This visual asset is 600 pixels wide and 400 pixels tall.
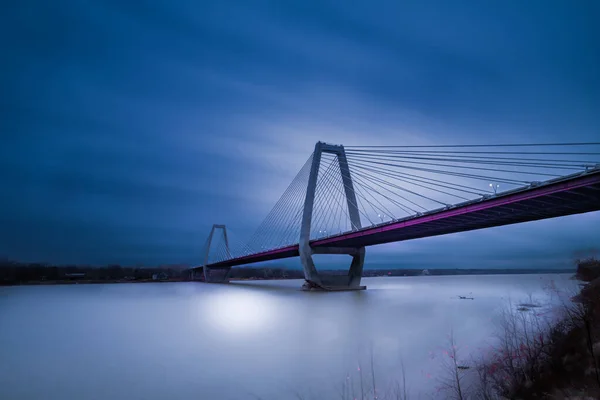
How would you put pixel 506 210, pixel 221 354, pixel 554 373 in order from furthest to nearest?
pixel 506 210
pixel 221 354
pixel 554 373

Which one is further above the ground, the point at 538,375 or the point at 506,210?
the point at 506,210

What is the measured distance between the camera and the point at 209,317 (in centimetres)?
2269

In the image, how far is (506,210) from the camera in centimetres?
2112

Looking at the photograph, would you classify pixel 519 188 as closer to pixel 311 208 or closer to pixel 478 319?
pixel 478 319

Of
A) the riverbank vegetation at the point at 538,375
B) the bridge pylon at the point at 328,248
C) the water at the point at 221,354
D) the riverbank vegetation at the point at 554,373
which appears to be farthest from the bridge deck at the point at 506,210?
the riverbank vegetation at the point at 554,373

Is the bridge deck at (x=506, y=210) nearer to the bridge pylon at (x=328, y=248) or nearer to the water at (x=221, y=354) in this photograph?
the bridge pylon at (x=328, y=248)

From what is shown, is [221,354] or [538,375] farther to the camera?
[221,354]

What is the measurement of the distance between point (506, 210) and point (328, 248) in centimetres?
1953

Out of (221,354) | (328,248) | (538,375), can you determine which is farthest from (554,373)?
(328,248)

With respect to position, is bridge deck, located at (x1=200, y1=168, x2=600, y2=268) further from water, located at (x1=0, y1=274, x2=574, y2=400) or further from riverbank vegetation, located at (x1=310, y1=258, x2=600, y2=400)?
riverbank vegetation, located at (x1=310, y1=258, x2=600, y2=400)

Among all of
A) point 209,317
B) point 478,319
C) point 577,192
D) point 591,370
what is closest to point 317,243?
point 209,317

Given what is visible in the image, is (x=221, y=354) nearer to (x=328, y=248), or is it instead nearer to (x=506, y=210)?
(x=506, y=210)

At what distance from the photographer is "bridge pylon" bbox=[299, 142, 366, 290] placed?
36844mm

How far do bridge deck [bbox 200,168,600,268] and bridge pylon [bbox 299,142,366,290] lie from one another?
4258mm
